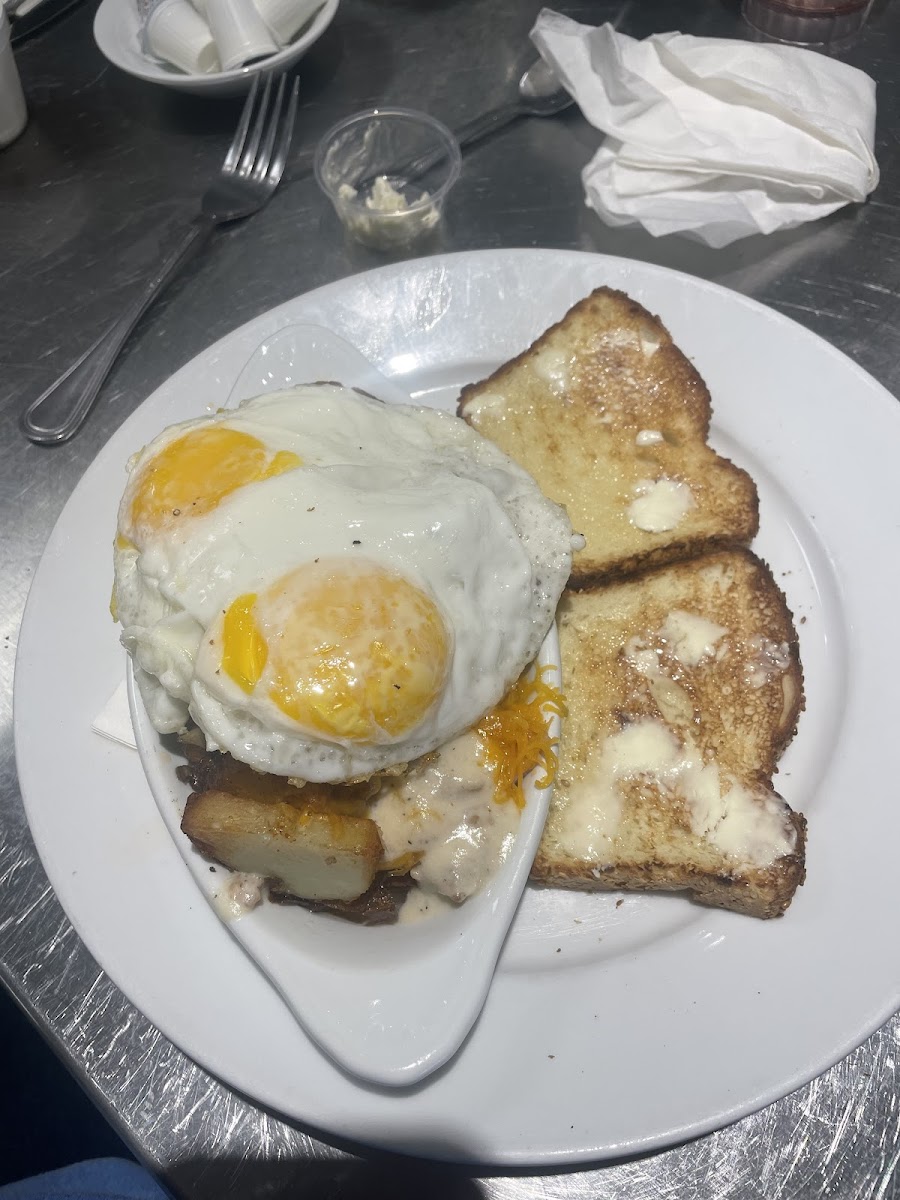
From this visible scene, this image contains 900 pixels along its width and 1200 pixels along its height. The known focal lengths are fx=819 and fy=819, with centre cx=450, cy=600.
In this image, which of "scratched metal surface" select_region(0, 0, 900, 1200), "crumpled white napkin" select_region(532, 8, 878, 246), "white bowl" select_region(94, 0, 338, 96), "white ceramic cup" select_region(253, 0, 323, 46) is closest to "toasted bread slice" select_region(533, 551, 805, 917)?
"scratched metal surface" select_region(0, 0, 900, 1200)

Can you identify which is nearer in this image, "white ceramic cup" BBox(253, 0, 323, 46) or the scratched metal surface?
the scratched metal surface

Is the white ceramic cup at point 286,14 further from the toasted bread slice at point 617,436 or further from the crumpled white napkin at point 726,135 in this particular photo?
the toasted bread slice at point 617,436

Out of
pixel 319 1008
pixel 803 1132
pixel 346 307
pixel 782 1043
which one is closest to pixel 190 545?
pixel 319 1008

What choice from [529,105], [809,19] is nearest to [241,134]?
[529,105]

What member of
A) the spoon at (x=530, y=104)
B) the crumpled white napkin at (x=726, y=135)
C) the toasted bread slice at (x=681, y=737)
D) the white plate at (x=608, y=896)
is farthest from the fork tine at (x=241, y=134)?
the toasted bread slice at (x=681, y=737)

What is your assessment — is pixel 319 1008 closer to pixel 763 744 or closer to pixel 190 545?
pixel 190 545

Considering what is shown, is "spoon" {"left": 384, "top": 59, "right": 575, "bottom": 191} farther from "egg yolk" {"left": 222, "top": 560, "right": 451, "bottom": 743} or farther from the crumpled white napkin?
"egg yolk" {"left": 222, "top": 560, "right": 451, "bottom": 743}
